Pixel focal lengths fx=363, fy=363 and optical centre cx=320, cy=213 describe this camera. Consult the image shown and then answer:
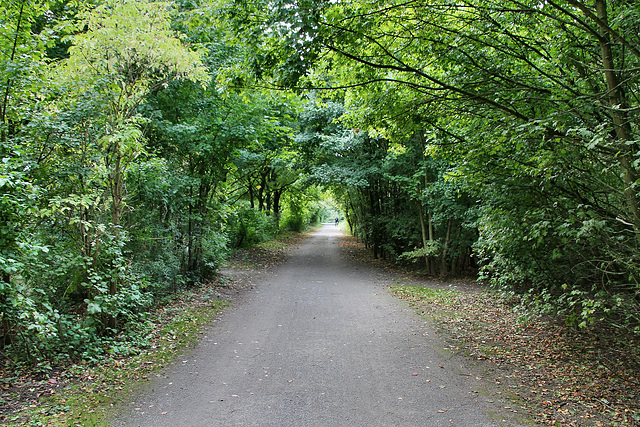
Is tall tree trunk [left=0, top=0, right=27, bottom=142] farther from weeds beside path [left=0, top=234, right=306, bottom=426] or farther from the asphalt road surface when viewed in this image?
the asphalt road surface

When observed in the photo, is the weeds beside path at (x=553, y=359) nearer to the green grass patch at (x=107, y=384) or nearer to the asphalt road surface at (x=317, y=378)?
the asphalt road surface at (x=317, y=378)

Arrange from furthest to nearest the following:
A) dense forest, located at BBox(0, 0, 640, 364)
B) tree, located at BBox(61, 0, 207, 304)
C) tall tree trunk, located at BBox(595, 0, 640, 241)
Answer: tree, located at BBox(61, 0, 207, 304) → dense forest, located at BBox(0, 0, 640, 364) → tall tree trunk, located at BBox(595, 0, 640, 241)

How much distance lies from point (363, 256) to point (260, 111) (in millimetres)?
11324

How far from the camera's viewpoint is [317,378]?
16.0ft

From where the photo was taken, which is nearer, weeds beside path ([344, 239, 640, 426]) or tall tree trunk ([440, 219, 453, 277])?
weeds beside path ([344, 239, 640, 426])

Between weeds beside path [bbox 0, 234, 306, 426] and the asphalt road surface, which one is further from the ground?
weeds beside path [bbox 0, 234, 306, 426]

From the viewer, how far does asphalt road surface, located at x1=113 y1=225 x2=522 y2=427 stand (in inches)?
154

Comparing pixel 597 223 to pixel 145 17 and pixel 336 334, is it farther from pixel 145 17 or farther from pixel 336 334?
pixel 145 17

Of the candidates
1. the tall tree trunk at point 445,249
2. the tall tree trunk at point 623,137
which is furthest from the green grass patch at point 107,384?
the tall tree trunk at point 445,249

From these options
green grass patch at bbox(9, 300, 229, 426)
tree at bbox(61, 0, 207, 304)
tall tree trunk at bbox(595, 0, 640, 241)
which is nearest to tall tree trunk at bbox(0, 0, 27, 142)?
tree at bbox(61, 0, 207, 304)

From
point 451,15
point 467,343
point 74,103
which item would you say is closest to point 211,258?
point 74,103

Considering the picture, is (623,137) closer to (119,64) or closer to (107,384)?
(107,384)

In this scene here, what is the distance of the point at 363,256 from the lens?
1969 cm

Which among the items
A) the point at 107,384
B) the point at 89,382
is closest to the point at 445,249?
the point at 107,384
